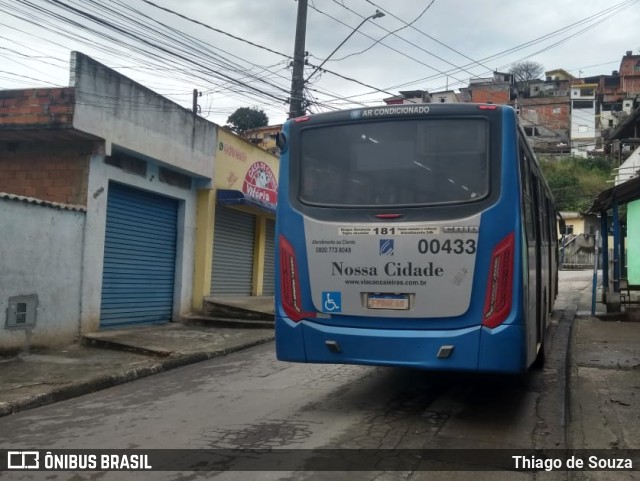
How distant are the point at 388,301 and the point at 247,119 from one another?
41148 millimetres

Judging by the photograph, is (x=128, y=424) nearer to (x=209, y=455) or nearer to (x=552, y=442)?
(x=209, y=455)

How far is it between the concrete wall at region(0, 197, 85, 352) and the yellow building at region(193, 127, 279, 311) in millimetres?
4128

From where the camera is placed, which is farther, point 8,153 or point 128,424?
point 8,153

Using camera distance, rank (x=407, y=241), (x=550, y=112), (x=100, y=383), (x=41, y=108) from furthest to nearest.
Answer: (x=550, y=112), (x=41, y=108), (x=100, y=383), (x=407, y=241)

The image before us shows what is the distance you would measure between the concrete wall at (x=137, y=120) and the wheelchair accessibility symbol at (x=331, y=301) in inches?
235

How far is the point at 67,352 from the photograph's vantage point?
30.8 ft

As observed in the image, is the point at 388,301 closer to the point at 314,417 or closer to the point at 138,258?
the point at 314,417

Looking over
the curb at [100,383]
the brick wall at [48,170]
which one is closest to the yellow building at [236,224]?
the brick wall at [48,170]

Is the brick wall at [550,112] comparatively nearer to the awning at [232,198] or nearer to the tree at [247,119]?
the tree at [247,119]

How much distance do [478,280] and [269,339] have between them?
23.5 feet

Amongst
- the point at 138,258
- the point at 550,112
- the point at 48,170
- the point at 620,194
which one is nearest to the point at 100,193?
the point at 48,170

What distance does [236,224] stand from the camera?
51.5ft

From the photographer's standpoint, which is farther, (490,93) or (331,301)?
(490,93)

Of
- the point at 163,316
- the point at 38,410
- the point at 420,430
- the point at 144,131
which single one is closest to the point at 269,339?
the point at 163,316
